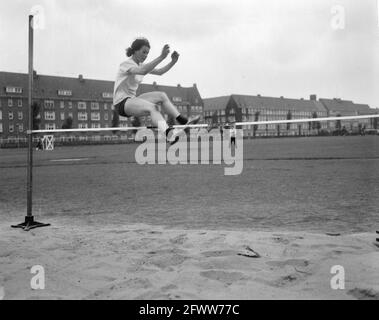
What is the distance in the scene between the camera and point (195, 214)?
6.67m

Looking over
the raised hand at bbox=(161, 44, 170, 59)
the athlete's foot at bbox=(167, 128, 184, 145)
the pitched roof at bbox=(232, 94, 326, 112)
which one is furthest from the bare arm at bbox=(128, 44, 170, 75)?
the pitched roof at bbox=(232, 94, 326, 112)

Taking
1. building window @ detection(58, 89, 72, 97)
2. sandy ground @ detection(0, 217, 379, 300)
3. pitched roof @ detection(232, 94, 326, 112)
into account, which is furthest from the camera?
pitched roof @ detection(232, 94, 326, 112)

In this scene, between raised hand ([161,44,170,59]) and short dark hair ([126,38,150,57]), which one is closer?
raised hand ([161,44,170,59])

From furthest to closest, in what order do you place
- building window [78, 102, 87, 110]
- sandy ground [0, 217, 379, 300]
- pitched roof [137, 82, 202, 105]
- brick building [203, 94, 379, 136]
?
1. brick building [203, 94, 379, 136]
2. building window [78, 102, 87, 110]
3. pitched roof [137, 82, 202, 105]
4. sandy ground [0, 217, 379, 300]

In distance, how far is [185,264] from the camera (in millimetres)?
3789

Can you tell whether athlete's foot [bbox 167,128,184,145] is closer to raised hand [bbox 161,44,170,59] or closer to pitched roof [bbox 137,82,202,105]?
raised hand [bbox 161,44,170,59]

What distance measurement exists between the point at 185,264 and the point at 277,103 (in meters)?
99.0

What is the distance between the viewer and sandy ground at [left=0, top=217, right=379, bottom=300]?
3.18 meters

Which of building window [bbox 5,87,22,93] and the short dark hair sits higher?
building window [bbox 5,87,22,93]

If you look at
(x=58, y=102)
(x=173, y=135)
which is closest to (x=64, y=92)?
(x=58, y=102)

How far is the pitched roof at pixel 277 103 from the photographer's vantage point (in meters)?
92.2

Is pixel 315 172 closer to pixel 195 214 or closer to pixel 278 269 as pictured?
pixel 195 214

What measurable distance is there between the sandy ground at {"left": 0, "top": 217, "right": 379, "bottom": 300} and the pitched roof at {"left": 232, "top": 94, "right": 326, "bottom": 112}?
87.1 metres

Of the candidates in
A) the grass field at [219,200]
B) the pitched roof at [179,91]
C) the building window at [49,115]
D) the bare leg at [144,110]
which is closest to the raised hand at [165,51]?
the bare leg at [144,110]
